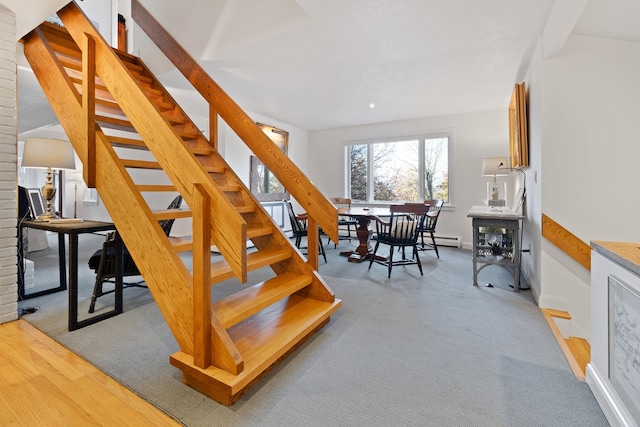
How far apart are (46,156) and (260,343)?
8.79ft

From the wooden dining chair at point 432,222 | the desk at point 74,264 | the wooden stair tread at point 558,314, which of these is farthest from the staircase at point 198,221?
the wooden dining chair at point 432,222

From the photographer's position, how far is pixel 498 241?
11.5ft

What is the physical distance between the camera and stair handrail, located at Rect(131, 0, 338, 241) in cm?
222

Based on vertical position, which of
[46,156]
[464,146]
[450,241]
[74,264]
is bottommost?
[450,241]

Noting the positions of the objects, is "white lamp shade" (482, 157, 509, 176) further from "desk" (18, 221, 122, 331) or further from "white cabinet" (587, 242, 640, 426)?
"desk" (18, 221, 122, 331)

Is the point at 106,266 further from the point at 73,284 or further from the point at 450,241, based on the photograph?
the point at 450,241

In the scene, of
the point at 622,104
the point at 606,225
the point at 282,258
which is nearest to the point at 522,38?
the point at 622,104

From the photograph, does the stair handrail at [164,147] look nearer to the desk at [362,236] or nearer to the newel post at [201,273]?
the newel post at [201,273]

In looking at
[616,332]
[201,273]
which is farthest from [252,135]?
[616,332]

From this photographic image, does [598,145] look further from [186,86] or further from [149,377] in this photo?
[186,86]

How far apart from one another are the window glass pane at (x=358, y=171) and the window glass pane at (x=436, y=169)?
1333 mm

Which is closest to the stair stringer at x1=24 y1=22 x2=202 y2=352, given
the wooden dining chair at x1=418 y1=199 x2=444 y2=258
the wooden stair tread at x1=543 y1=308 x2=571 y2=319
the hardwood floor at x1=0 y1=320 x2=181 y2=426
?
the hardwood floor at x1=0 y1=320 x2=181 y2=426

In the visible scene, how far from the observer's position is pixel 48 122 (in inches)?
228

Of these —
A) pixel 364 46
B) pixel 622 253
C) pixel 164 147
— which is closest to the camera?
pixel 622 253
